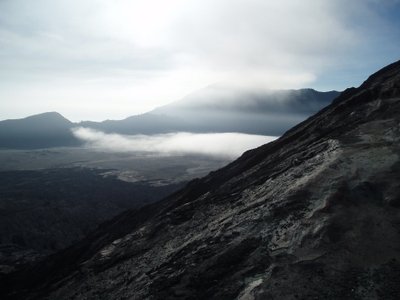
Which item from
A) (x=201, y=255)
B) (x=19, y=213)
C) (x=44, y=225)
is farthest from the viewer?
(x=19, y=213)

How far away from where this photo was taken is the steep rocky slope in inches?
686

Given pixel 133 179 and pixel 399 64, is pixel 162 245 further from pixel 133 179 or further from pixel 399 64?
pixel 133 179

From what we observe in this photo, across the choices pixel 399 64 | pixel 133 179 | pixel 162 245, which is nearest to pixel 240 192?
pixel 162 245

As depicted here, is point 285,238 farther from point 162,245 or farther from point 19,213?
point 19,213

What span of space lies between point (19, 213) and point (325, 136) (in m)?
92.3

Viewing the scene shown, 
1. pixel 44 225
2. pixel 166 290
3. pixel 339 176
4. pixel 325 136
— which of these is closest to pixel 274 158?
pixel 325 136

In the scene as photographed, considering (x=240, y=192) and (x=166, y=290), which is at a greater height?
(x=240, y=192)

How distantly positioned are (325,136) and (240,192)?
9875 millimetres

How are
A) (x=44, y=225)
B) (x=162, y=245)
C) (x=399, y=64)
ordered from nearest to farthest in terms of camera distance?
(x=162, y=245) → (x=399, y=64) → (x=44, y=225)

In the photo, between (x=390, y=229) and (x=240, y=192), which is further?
(x=240, y=192)

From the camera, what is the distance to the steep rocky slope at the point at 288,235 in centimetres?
1742

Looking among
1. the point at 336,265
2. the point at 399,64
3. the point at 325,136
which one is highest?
the point at 399,64

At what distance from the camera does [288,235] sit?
68.0 feet

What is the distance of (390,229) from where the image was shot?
19.3m
